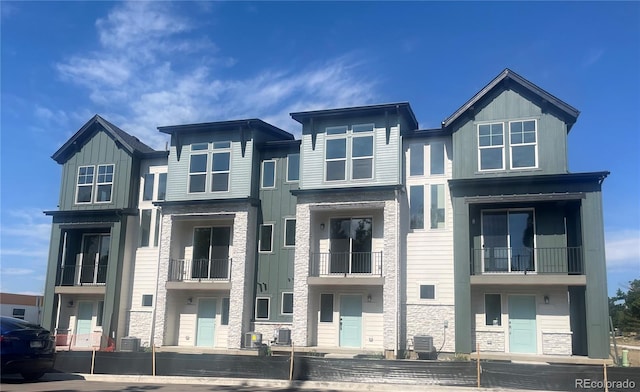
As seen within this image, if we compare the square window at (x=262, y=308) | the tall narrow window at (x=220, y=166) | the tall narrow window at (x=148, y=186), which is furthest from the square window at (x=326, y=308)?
the tall narrow window at (x=148, y=186)

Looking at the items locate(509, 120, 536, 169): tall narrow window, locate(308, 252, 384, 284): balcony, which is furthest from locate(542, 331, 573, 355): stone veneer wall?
locate(308, 252, 384, 284): balcony

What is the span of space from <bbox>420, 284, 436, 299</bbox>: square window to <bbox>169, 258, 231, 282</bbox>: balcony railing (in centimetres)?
793

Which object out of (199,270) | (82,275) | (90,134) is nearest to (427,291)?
(199,270)

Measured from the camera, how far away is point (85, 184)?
27078 millimetres

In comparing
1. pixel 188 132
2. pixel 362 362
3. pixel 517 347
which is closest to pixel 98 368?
pixel 362 362

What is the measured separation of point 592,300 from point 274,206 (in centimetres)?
1228

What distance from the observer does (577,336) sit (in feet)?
67.6

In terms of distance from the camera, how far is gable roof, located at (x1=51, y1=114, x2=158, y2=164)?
26656 millimetres

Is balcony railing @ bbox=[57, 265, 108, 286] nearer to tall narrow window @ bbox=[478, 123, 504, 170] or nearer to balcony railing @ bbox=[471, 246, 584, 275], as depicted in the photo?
balcony railing @ bbox=[471, 246, 584, 275]

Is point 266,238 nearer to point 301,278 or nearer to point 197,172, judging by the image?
point 301,278

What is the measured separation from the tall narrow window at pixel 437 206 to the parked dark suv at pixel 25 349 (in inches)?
532

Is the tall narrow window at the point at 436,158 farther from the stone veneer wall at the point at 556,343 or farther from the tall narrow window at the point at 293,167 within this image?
the stone veneer wall at the point at 556,343

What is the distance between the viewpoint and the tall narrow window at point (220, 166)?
24.9 m

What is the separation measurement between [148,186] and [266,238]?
6264 millimetres
